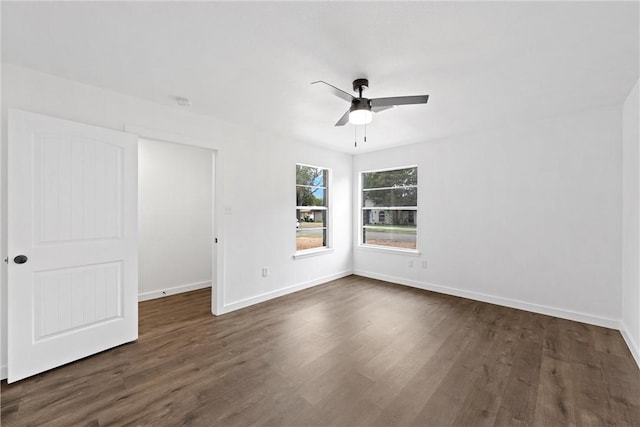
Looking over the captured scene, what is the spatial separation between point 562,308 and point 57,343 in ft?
17.8

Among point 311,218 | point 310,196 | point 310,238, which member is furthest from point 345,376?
point 310,196

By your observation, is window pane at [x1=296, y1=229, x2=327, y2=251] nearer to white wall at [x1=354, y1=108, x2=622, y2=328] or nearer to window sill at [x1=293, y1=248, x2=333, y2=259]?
window sill at [x1=293, y1=248, x2=333, y2=259]

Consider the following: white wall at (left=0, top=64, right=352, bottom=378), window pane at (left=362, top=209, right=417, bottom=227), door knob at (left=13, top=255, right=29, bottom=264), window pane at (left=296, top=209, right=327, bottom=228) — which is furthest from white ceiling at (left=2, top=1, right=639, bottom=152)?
window pane at (left=362, top=209, right=417, bottom=227)

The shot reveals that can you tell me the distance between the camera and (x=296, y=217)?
4.64 meters

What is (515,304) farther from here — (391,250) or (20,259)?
(20,259)

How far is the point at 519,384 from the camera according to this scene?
6.95 feet

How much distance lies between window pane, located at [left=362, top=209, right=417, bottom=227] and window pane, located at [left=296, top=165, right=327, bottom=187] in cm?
118

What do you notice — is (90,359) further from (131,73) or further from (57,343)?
(131,73)

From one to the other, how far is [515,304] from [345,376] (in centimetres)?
293

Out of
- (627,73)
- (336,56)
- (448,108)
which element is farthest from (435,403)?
(627,73)

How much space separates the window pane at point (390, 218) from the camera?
499 centimetres

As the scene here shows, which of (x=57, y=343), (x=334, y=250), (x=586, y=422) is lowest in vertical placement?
(x=586, y=422)

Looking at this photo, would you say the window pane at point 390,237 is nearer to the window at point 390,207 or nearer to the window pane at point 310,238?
the window at point 390,207

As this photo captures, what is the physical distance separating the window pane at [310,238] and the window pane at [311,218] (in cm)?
7
